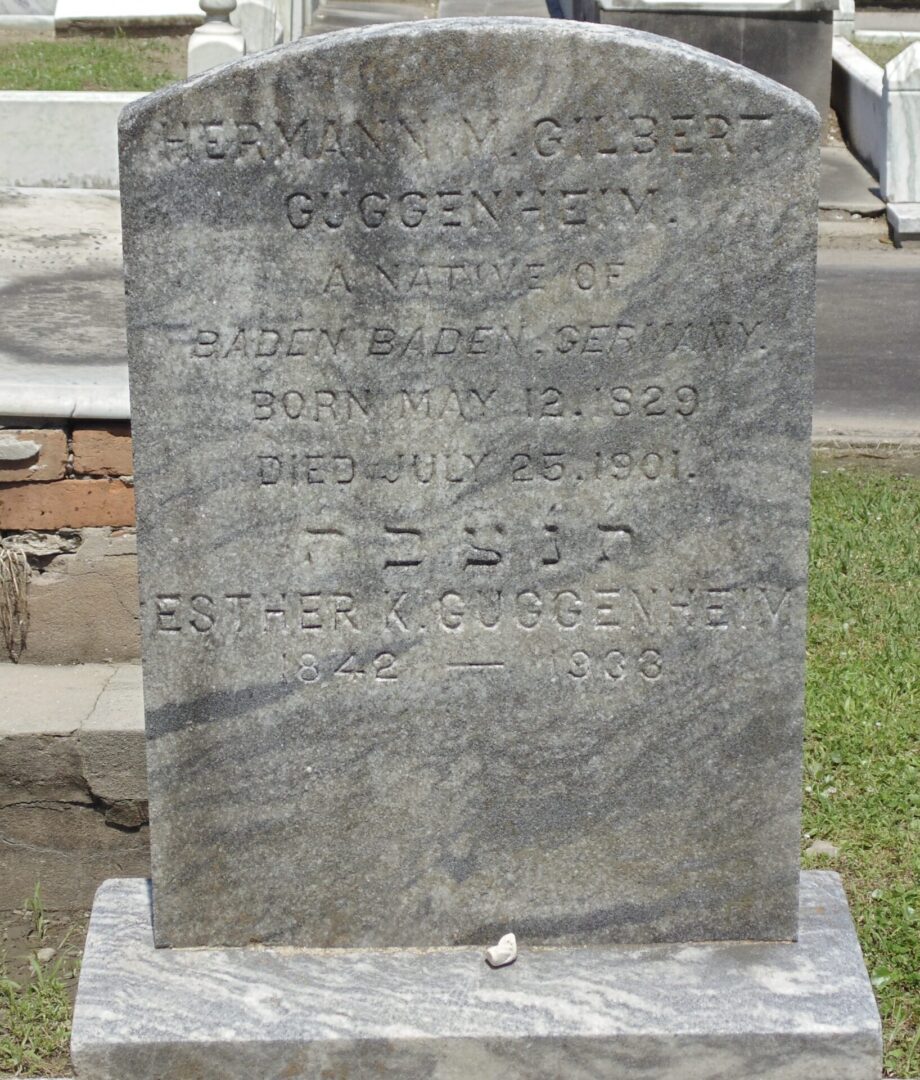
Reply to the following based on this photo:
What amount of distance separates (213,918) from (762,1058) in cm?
97

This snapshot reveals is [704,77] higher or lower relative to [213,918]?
higher

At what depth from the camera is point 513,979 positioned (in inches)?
111

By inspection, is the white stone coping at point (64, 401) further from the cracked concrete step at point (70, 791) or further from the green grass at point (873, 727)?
the green grass at point (873, 727)

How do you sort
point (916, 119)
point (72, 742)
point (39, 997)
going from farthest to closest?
point (916, 119) < point (72, 742) < point (39, 997)

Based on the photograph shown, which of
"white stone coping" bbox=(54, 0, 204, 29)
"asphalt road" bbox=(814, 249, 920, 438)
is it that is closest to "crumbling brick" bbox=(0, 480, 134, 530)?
"asphalt road" bbox=(814, 249, 920, 438)

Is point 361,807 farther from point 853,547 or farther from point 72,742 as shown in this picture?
point 853,547

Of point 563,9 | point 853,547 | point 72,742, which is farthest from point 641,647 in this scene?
point 563,9

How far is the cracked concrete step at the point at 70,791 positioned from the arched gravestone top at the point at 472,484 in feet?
3.47

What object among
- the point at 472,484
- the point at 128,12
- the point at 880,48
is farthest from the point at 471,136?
the point at 880,48

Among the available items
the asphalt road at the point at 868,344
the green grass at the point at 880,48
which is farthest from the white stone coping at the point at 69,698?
the green grass at the point at 880,48

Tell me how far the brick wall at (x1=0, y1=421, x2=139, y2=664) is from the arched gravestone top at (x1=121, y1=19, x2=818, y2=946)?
1485mm

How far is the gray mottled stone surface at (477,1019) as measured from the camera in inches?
106

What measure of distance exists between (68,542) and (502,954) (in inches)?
74.2

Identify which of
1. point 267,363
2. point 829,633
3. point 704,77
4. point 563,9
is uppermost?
point 563,9
